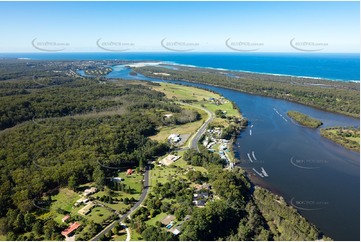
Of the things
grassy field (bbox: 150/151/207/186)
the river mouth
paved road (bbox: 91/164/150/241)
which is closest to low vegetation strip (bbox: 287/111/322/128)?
the river mouth

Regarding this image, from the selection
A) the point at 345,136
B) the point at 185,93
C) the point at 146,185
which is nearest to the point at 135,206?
the point at 146,185

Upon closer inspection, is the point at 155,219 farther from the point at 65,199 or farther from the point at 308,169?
the point at 308,169

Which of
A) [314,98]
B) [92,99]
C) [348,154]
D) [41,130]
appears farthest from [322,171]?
[92,99]

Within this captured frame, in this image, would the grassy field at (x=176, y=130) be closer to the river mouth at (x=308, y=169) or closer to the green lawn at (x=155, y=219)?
the river mouth at (x=308, y=169)

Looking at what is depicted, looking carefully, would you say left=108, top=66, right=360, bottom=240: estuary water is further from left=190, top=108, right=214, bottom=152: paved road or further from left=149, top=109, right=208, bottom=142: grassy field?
left=149, top=109, right=208, bottom=142: grassy field

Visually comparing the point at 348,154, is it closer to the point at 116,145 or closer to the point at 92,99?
the point at 116,145

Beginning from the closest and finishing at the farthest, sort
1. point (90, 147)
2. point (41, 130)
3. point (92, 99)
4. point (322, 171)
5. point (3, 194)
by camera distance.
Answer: point (3, 194), point (322, 171), point (90, 147), point (41, 130), point (92, 99)
